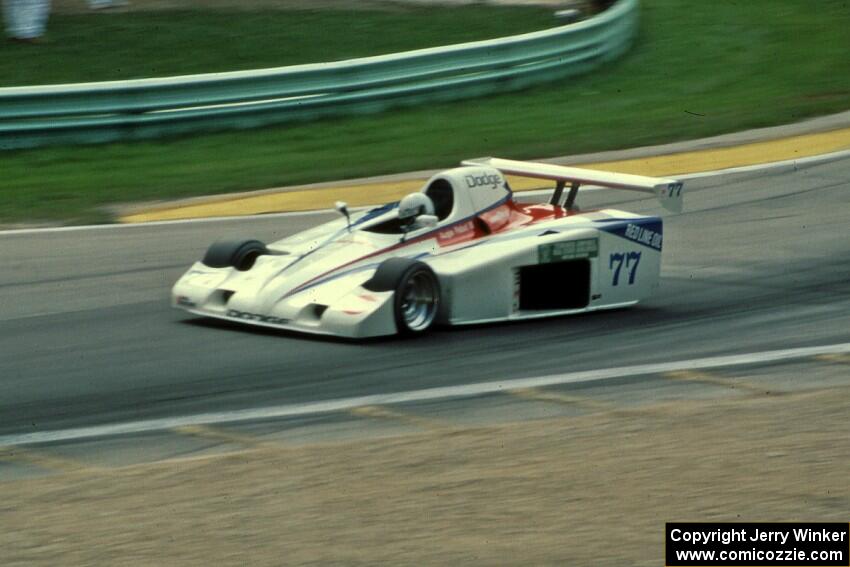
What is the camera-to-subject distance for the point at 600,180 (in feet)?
38.6

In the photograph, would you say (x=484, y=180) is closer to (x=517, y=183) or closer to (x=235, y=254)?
(x=235, y=254)

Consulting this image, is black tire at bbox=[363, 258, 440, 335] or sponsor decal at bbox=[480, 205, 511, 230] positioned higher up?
sponsor decal at bbox=[480, 205, 511, 230]

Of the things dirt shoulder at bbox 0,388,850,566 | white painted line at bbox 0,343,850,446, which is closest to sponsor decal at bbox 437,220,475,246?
white painted line at bbox 0,343,850,446

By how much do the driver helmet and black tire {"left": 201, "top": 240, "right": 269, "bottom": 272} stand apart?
1.09 metres

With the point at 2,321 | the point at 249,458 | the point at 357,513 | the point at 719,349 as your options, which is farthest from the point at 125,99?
the point at 357,513

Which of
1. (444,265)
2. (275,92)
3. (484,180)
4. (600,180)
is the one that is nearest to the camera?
(444,265)

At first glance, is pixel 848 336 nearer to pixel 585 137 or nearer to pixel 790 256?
pixel 790 256

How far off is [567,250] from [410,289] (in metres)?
1.38

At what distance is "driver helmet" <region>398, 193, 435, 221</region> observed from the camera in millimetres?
11141

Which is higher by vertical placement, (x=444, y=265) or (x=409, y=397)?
(x=444, y=265)

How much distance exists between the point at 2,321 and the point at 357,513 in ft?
17.6

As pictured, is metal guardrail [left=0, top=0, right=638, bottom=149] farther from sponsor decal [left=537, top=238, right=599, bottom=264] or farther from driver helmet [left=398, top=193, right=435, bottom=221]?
sponsor decal [left=537, top=238, right=599, bottom=264]

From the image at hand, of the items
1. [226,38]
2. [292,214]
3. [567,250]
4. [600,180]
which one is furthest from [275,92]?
[567,250]

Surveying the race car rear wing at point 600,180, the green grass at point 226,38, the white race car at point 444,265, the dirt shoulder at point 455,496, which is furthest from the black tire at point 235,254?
the green grass at point 226,38
